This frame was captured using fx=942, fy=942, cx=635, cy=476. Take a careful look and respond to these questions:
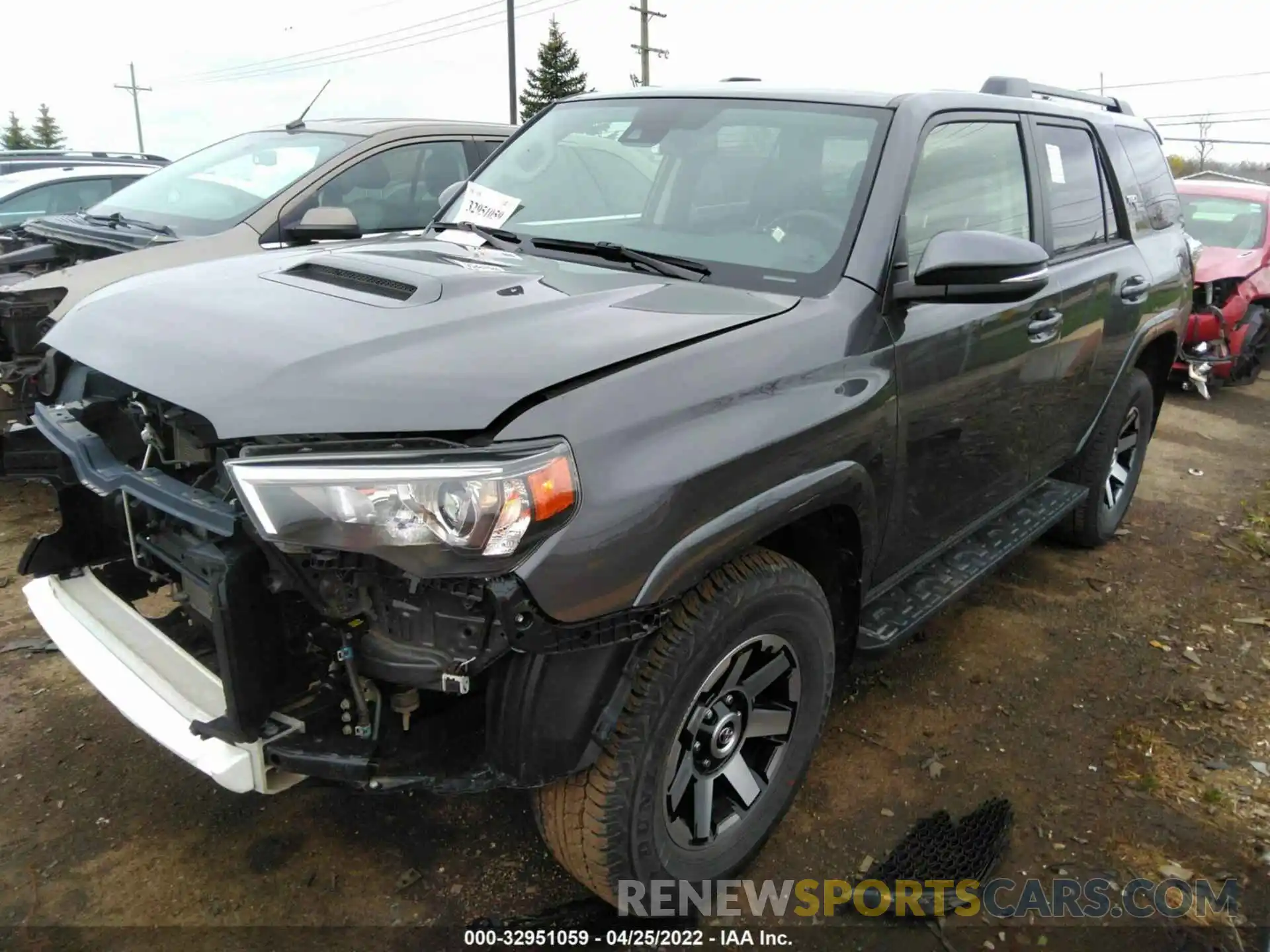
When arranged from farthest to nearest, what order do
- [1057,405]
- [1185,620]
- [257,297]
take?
1. [1185,620]
2. [1057,405]
3. [257,297]

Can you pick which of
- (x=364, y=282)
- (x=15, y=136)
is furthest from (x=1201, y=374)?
(x=15, y=136)

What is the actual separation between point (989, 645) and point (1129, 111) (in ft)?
9.25

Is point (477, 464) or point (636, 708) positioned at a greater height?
point (477, 464)

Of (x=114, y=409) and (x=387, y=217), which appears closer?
(x=114, y=409)

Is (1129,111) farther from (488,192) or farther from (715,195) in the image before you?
(488,192)

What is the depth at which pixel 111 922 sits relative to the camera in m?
2.32

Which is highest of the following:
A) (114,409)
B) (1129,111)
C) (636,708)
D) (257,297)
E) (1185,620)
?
(1129,111)

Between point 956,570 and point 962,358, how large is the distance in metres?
0.83

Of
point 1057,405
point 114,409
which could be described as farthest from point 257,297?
point 1057,405

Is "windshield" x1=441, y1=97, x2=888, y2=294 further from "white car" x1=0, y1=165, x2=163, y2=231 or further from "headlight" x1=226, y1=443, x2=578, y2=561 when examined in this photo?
"white car" x1=0, y1=165, x2=163, y2=231

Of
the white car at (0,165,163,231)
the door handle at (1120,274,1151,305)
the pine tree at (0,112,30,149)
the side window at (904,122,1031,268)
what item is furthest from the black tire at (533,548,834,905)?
the pine tree at (0,112,30,149)

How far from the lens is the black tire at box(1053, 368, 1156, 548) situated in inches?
171

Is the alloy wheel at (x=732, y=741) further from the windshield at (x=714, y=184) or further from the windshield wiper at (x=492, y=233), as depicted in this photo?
the windshield wiper at (x=492, y=233)

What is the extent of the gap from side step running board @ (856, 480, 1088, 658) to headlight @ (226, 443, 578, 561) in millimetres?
1429
